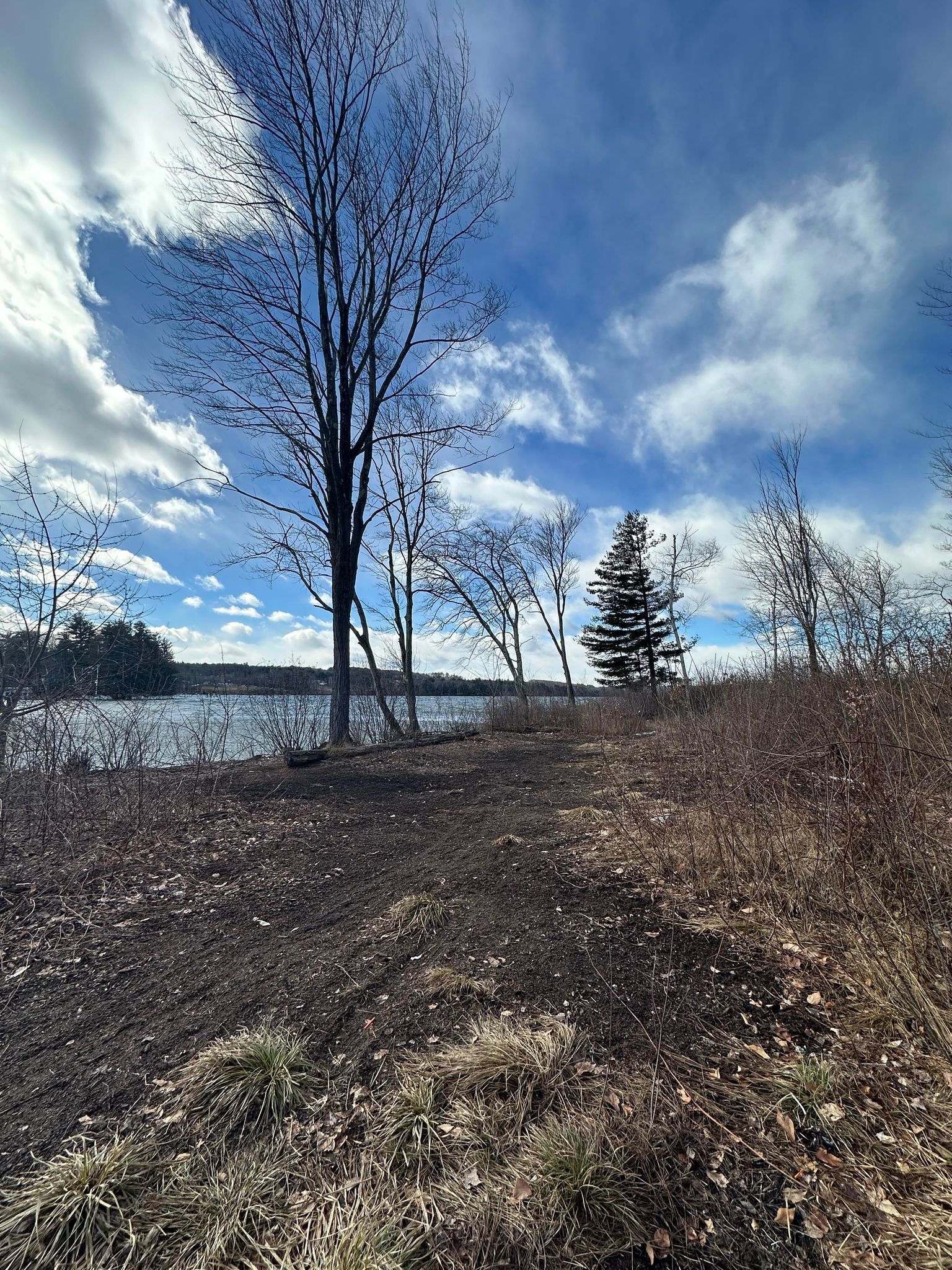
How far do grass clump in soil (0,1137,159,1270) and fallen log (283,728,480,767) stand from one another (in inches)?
273

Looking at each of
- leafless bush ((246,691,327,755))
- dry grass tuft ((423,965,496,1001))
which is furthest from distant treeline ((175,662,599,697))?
dry grass tuft ((423,965,496,1001))

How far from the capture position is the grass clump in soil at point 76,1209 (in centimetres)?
136

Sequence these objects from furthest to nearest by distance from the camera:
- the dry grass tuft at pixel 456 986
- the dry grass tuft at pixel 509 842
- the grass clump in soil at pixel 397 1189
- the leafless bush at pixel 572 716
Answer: the leafless bush at pixel 572 716
the dry grass tuft at pixel 509 842
the dry grass tuft at pixel 456 986
the grass clump in soil at pixel 397 1189

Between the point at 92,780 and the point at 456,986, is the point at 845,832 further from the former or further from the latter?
the point at 92,780

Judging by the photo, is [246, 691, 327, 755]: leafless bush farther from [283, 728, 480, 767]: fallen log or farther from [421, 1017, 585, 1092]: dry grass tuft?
[421, 1017, 585, 1092]: dry grass tuft

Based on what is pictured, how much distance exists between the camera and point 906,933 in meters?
2.24

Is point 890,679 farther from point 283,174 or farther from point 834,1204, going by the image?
point 283,174

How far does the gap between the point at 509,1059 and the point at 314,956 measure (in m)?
1.40

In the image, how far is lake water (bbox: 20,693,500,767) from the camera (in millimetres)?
4715

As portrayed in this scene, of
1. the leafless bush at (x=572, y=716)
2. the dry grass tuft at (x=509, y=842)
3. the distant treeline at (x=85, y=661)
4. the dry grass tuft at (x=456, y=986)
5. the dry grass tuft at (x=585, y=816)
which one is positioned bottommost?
the dry grass tuft at (x=456, y=986)

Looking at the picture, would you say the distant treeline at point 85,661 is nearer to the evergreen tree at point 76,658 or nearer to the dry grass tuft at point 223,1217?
the evergreen tree at point 76,658

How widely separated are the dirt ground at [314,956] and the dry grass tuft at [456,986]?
0.22 feet

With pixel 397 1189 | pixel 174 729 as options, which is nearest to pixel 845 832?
pixel 397 1189

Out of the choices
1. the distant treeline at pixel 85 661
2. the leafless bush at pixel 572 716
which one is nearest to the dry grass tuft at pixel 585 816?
the distant treeline at pixel 85 661
